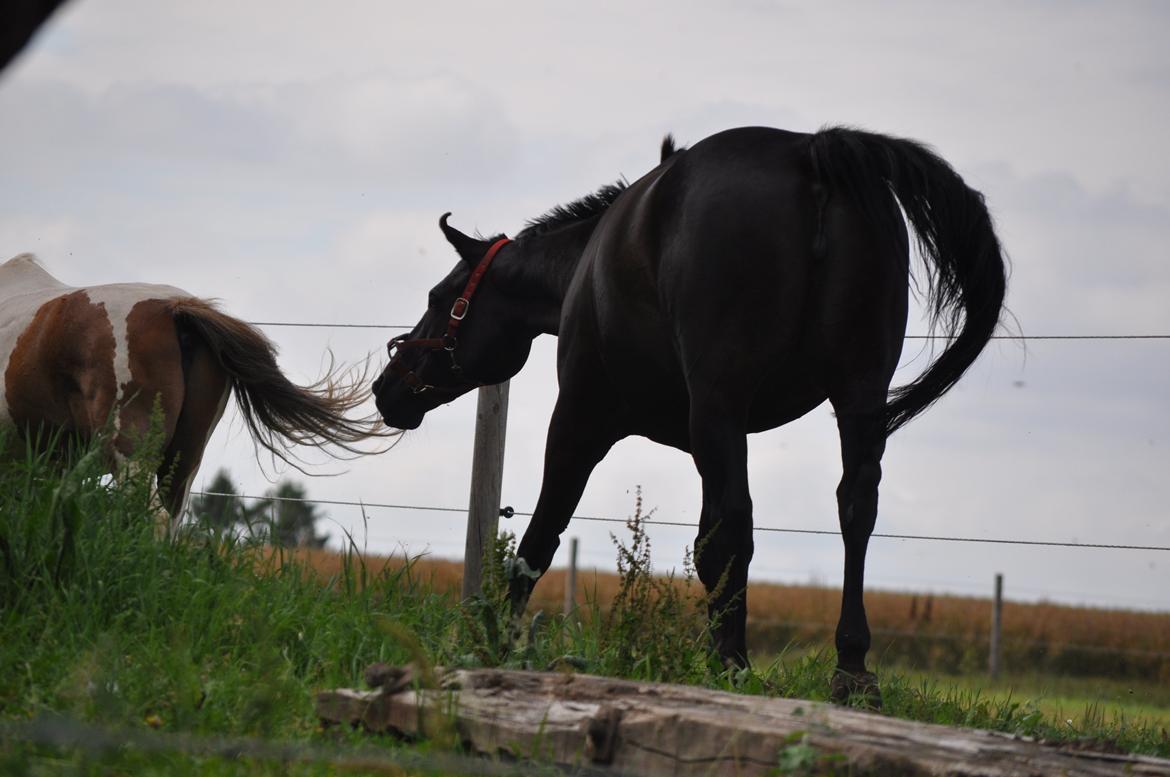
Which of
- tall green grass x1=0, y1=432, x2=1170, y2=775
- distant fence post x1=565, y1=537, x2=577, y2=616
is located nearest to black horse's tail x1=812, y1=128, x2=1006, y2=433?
tall green grass x1=0, y1=432, x2=1170, y2=775

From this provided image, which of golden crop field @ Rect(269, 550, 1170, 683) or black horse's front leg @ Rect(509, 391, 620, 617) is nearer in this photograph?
black horse's front leg @ Rect(509, 391, 620, 617)

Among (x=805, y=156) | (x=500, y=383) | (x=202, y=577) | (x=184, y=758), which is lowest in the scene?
(x=184, y=758)

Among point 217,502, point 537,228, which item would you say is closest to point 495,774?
point 537,228

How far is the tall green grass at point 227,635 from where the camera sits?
3.11m

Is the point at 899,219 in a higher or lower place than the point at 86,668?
higher

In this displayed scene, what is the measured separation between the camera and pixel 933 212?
4258mm

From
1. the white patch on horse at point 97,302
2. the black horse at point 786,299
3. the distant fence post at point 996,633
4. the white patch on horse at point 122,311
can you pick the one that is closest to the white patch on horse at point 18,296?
the white patch on horse at point 97,302

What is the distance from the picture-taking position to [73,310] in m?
6.30

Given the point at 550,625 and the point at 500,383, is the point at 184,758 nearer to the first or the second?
the point at 550,625

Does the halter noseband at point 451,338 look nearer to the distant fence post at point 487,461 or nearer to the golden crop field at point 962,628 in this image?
the distant fence post at point 487,461

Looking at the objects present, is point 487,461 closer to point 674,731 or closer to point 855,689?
point 855,689

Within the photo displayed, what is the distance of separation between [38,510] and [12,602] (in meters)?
0.32

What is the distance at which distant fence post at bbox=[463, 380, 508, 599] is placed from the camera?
656 centimetres

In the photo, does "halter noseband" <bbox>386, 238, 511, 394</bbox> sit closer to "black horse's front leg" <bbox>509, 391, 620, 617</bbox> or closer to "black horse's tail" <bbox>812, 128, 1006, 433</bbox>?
"black horse's front leg" <bbox>509, 391, 620, 617</bbox>
